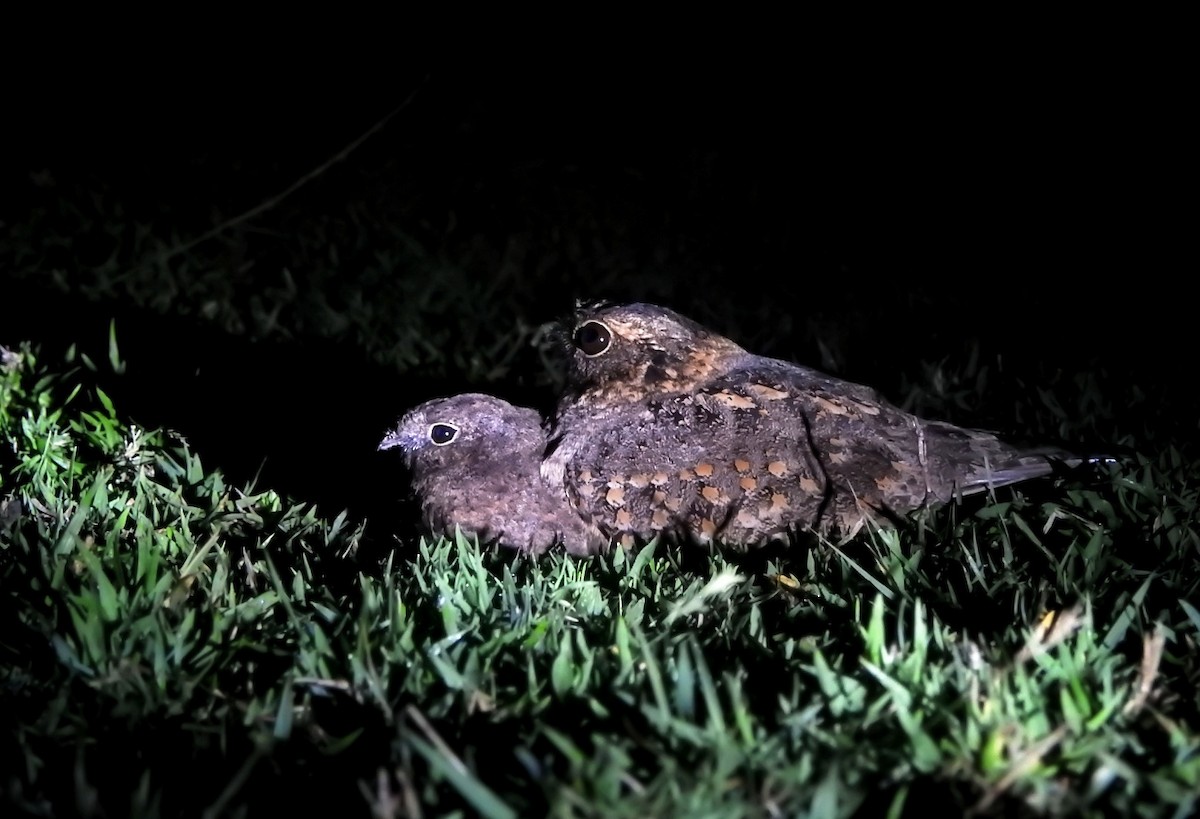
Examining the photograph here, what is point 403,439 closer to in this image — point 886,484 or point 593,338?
point 593,338

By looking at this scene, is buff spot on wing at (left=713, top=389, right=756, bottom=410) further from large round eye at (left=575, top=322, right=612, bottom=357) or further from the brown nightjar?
the brown nightjar

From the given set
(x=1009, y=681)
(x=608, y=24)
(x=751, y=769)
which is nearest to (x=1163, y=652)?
(x=1009, y=681)

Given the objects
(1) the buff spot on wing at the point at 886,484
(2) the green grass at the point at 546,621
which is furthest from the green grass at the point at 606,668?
(1) the buff spot on wing at the point at 886,484

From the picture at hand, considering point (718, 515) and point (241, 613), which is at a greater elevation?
point (241, 613)

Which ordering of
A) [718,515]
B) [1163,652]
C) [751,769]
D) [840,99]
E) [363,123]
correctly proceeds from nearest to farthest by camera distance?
[751,769] < [1163,652] < [718,515] < [363,123] < [840,99]

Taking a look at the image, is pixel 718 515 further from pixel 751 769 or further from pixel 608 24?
pixel 608 24

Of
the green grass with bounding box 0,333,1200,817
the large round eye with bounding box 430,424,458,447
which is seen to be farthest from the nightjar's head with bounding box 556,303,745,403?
the green grass with bounding box 0,333,1200,817
